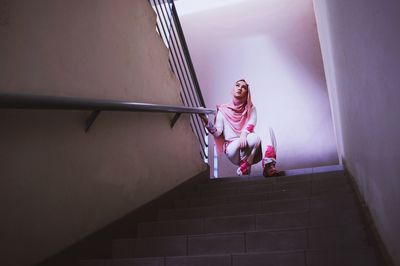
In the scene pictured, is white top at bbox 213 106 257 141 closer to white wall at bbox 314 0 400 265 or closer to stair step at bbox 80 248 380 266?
white wall at bbox 314 0 400 265

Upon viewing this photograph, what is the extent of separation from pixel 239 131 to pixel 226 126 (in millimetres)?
170

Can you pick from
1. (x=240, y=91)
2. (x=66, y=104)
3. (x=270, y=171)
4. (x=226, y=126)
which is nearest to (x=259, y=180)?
(x=270, y=171)

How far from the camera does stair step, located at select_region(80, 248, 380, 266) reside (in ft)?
6.83

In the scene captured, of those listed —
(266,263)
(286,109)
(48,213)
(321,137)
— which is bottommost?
(266,263)

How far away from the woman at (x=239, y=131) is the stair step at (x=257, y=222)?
6.13 ft

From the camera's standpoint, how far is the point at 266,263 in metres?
2.24

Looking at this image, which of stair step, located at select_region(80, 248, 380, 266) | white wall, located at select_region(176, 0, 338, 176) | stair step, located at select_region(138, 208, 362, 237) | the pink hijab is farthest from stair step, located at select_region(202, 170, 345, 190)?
white wall, located at select_region(176, 0, 338, 176)

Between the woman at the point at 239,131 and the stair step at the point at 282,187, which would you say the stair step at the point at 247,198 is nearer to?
the stair step at the point at 282,187

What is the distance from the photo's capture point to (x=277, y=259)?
2.22m

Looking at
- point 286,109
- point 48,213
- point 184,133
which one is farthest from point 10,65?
point 286,109

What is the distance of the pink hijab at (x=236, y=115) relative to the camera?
5074 mm

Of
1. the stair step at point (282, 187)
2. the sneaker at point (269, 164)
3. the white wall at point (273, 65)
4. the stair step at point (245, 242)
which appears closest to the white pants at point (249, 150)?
the sneaker at point (269, 164)

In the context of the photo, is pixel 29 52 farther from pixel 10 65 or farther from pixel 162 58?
pixel 162 58

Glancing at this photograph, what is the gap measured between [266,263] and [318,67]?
5033mm
